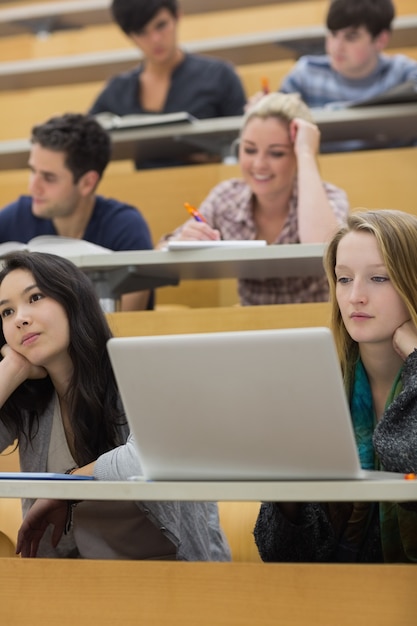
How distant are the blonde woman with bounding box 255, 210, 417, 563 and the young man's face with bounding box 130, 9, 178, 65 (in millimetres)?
1491

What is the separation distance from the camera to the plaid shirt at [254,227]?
6.53 ft

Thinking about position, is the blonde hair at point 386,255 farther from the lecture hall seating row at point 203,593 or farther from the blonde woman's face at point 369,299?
the lecture hall seating row at point 203,593

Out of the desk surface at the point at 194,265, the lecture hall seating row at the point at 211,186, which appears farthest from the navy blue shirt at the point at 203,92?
the desk surface at the point at 194,265

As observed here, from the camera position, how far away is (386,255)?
123cm

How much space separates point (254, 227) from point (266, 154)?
0.14 m

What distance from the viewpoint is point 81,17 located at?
3535 mm

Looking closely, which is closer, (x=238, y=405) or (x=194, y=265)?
(x=238, y=405)

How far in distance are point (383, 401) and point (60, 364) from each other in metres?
0.43

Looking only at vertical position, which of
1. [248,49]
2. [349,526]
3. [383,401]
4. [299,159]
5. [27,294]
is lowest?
[349,526]

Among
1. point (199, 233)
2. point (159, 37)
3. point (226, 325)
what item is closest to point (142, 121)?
point (159, 37)

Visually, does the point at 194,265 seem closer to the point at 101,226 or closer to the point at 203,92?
the point at 101,226

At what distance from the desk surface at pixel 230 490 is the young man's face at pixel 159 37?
1.85 meters

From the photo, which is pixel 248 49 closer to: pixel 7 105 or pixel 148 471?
pixel 7 105

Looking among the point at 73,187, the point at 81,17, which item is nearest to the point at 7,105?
the point at 81,17
